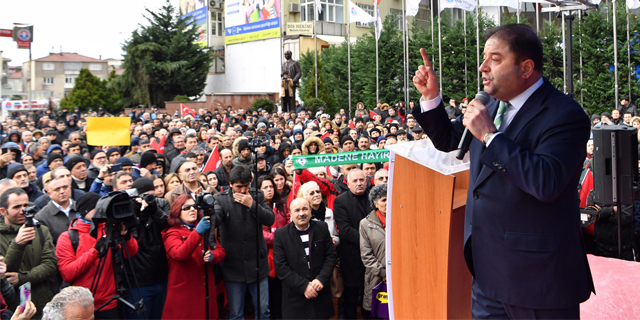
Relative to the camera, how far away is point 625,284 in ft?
13.0

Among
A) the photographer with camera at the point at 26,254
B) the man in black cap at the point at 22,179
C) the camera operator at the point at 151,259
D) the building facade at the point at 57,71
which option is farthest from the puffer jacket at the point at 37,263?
the building facade at the point at 57,71

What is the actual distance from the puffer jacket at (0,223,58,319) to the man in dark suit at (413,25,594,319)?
3746 mm

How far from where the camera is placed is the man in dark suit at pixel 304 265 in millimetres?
5656

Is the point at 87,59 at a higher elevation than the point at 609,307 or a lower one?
higher

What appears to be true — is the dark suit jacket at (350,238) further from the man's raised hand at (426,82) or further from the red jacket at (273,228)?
the man's raised hand at (426,82)

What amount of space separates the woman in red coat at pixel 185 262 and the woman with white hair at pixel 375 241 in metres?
1.50

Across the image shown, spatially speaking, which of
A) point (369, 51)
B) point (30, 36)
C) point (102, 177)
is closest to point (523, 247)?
point (102, 177)

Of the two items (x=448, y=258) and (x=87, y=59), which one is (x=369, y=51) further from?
(x=87, y=59)

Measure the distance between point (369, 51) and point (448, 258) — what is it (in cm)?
2875

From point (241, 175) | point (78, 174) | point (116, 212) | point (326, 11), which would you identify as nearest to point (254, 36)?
point (326, 11)

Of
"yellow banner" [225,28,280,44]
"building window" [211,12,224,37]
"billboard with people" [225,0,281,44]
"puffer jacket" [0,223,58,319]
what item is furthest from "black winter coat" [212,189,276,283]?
"building window" [211,12,224,37]

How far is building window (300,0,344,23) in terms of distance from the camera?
43219 mm

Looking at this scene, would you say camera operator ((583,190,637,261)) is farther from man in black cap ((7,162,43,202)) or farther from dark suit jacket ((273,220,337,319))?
man in black cap ((7,162,43,202))

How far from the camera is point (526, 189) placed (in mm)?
2301
